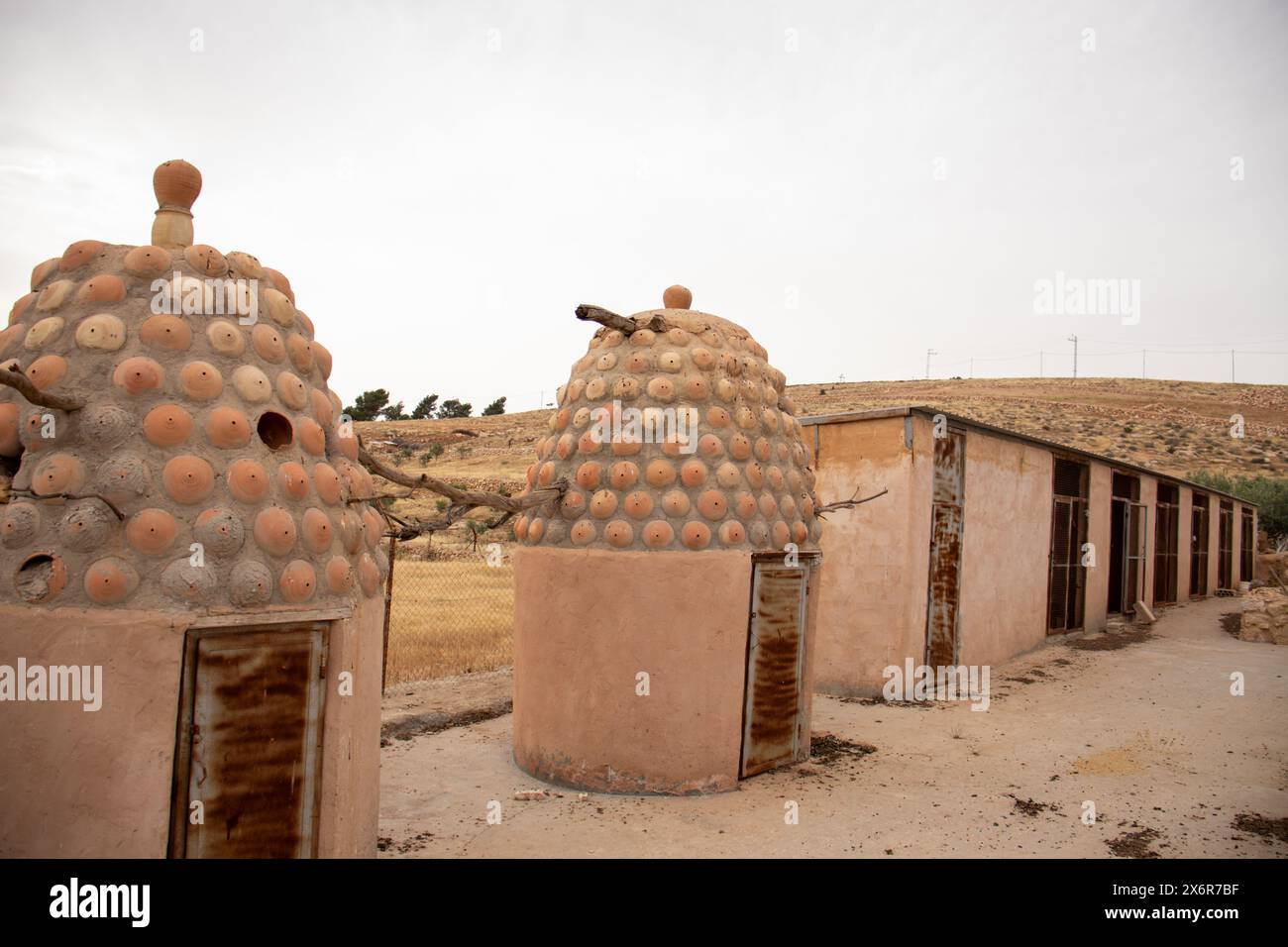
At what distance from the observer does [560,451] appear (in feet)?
22.5

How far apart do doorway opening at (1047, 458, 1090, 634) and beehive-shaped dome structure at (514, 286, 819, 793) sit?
9.41 metres

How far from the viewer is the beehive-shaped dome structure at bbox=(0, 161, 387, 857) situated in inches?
123

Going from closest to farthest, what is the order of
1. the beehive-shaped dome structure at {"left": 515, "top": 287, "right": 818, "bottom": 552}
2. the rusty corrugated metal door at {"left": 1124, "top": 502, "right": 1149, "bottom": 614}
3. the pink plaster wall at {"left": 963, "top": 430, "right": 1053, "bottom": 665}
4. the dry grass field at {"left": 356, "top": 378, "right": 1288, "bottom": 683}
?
the beehive-shaped dome structure at {"left": 515, "top": 287, "right": 818, "bottom": 552} → the pink plaster wall at {"left": 963, "top": 430, "right": 1053, "bottom": 665} → the dry grass field at {"left": 356, "top": 378, "right": 1288, "bottom": 683} → the rusty corrugated metal door at {"left": 1124, "top": 502, "right": 1149, "bottom": 614}

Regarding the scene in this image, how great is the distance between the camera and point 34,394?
311 centimetres

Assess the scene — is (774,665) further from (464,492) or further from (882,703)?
(882,703)

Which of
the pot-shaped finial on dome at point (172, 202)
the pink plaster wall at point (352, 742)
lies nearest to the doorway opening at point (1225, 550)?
the pink plaster wall at point (352, 742)

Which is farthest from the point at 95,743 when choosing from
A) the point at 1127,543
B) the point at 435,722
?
the point at 1127,543

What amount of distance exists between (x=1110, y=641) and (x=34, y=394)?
16.6 metres

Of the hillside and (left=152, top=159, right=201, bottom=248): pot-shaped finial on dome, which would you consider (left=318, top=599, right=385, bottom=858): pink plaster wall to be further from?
the hillside

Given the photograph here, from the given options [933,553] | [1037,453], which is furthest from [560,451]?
[1037,453]

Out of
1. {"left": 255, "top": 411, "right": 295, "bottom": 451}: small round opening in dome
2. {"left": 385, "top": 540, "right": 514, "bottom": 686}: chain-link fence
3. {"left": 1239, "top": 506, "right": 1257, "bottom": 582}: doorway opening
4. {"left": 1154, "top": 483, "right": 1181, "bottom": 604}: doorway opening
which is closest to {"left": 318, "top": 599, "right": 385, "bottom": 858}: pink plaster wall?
{"left": 255, "top": 411, "right": 295, "bottom": 451}: small round opening in dome

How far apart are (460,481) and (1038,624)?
68.0 ft
